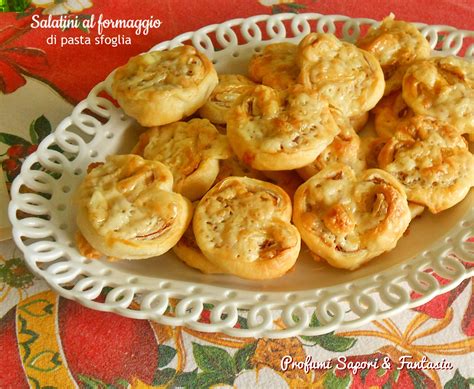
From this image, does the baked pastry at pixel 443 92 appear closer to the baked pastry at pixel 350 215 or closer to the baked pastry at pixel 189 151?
the baked pastry at pixel 350 215

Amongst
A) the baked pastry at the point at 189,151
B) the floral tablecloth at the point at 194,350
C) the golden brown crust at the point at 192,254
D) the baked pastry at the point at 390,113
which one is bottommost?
the floral tablecloth at the point at 194,350

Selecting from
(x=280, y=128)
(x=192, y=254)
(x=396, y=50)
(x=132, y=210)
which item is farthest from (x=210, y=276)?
(x=396, y=50)

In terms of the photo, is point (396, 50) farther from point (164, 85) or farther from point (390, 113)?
point (164, 85)

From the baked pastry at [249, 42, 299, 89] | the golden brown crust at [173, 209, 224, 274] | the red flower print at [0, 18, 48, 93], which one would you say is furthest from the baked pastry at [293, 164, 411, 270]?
the red flower print at [0, 18, 48, 93]

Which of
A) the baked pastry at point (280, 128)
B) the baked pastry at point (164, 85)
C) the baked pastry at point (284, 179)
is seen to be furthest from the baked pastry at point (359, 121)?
the baked pastry at point (164, 85)

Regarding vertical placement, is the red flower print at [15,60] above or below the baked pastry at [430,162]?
below

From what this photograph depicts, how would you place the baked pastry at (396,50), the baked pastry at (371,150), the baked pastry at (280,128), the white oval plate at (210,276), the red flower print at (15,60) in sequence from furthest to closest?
the red flower print at (15,60) → the baked pastry at (396,50) → the baked pastry at (371,150) → the baked pastry at (280,128) → the white oval plate at (210,276)
